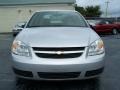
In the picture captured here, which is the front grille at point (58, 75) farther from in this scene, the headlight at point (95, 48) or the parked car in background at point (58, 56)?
the headlight at point (95, 48)

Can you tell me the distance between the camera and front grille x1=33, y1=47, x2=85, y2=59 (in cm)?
625

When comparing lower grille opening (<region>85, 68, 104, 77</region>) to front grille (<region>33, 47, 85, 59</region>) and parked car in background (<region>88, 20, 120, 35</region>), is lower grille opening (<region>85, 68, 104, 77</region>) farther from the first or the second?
parked car in background (<region>88, 20, 120, 35</region>)

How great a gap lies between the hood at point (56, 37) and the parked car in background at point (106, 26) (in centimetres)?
2235

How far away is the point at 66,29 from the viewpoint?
7270 millimetres

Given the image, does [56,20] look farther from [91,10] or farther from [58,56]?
[91,10]

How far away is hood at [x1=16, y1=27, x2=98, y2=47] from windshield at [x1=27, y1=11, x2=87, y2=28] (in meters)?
0.46

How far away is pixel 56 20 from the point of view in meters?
7.94

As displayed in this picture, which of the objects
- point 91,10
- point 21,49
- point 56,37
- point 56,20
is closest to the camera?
point 21,49

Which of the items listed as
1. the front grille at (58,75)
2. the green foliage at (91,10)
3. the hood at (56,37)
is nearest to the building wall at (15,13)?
the hood at (56,37)

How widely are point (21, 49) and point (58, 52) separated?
70 cm

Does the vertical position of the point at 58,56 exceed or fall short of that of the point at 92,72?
it exceeds it

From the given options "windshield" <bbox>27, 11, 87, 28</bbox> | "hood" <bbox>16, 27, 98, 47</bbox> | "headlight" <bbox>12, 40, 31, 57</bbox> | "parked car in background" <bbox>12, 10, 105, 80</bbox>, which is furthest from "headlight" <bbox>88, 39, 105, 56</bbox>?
"windshield" <bbox>27, 11, 87, 28</bbox>

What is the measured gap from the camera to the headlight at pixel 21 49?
637 centimetres

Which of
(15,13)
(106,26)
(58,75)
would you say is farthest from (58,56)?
(15,13)
